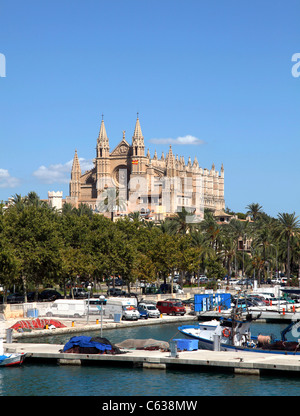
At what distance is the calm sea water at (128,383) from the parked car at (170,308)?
27.8m

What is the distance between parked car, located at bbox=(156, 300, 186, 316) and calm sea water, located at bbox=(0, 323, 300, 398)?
27.8 metres

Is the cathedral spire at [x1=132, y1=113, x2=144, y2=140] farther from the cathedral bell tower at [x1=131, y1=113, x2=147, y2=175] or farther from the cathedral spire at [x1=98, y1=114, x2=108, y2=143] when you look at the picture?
the cathedral spire at [x1=98, y1=114, x2=108, y2=143]

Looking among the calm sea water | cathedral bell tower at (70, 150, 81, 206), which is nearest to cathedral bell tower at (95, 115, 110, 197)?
cathedral bell tower at (70, 150, 81, 206)

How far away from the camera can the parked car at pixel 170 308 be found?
214ft

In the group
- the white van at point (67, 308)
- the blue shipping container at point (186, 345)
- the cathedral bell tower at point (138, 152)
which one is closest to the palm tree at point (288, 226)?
the white van at point (67, 308)

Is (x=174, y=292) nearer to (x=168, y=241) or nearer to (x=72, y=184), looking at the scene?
(x=168, y=241)

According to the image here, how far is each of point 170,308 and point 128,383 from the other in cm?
3127

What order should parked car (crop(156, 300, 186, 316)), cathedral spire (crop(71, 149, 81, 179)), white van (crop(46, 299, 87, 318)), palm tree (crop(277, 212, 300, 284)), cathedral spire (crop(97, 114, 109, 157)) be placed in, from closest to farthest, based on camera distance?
white van (crop(46, 299, 87, 318))
parked car (crop(156, 300, 186, 316))
palm tree (crop(277, 212, 300, 284))
cathedral spire (crop(97, 114, 109, 157))
cathedral spire (crop(71, 149, 81, 179))

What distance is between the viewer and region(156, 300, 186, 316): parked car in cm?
6512

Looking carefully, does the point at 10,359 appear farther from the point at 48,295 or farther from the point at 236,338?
the point at 48,295

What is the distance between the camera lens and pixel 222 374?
35.4 meters

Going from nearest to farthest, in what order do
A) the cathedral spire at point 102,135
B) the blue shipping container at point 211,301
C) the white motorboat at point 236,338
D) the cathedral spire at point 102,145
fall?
1. the white motorboat at point 236,338
2. the blue shipping container at point 211,301
3. the cathedral spire at point 102,145
4. the cathedral spire at point 102,135

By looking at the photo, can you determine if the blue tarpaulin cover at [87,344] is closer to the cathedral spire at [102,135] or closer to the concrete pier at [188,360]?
the concrete pier at [188,360]
